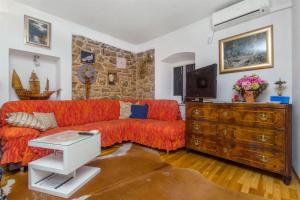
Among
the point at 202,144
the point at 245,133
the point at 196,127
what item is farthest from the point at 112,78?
the point at 245,133

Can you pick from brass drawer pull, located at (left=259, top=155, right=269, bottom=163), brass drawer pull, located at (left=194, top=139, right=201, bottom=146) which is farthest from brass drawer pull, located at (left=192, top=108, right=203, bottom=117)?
brass drawer pull, located at (left=259, top=155, right=269, bottom=163)

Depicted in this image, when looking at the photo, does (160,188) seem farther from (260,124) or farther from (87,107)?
(87,107)

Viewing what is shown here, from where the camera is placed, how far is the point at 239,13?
2.63 m

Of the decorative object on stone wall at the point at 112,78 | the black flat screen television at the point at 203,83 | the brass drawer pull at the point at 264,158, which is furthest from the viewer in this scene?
the decorative object on stone wall at the point at 112,78

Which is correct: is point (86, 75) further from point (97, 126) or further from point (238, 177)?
point (238, 177)

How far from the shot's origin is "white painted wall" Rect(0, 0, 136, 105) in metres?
2.70

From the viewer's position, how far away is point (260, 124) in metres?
2.07

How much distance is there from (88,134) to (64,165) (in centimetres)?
47

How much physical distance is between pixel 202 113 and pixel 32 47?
3277 mm

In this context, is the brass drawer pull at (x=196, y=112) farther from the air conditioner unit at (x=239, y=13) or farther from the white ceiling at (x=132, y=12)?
the white ceiling at (x=132, y=12)

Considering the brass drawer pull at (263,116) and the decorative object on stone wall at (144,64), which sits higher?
the decorative object on stone wall at (144,64)

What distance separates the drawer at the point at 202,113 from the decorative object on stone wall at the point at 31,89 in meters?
2.71

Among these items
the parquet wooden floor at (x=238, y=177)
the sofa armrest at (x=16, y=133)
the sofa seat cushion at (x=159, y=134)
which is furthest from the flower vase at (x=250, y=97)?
the sofa armrest at (x=16, y=133)

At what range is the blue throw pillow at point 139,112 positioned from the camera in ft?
12.6
